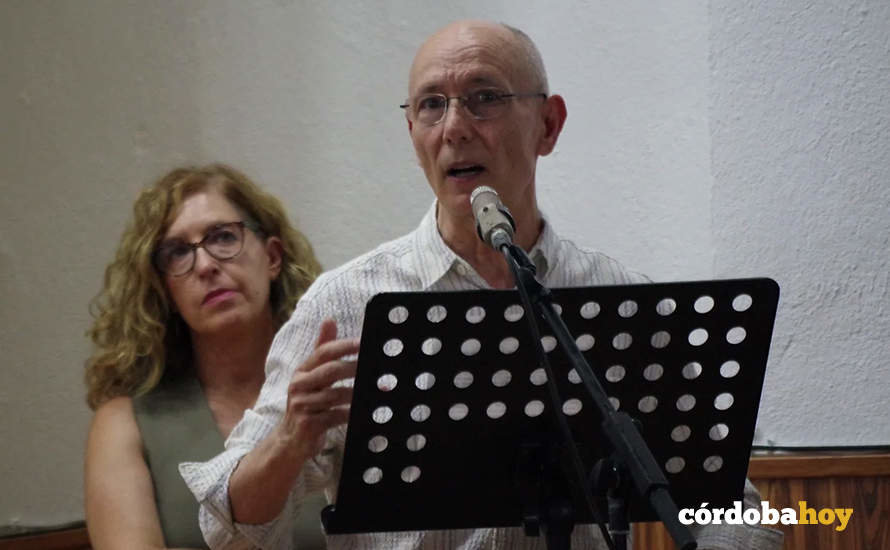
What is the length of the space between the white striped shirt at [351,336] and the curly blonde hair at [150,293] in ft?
3.06

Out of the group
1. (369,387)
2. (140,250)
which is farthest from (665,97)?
(369,387)

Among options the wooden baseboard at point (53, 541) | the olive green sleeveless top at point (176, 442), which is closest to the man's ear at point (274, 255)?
the olive green sleeveless top at point (176, 442)

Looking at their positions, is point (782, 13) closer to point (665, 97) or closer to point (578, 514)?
point (665, 97)

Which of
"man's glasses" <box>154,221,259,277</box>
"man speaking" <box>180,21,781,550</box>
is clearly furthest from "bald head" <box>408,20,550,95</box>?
"man's glasses" <box>154,221,259,277</box>

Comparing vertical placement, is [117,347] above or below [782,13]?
below

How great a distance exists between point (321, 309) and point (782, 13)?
1.61m

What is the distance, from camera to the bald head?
2342 millimetres

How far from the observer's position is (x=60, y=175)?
334 cm

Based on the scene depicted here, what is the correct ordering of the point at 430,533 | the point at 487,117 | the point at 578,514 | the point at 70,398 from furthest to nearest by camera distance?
the point at 70,398, the point at 487,117, the point at 430,533, the point at 578,514

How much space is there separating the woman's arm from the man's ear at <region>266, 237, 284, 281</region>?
536 mm

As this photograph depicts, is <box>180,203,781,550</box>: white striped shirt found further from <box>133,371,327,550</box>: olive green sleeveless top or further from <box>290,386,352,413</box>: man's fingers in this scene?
<box>133,371,327,550</box>: olive green sleeveless top

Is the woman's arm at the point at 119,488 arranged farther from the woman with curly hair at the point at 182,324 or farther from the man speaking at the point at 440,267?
the man speaking at the point at 440,267

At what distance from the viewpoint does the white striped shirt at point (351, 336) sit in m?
2.07

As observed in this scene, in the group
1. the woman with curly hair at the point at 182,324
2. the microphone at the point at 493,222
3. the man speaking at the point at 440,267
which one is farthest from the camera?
the woman with curly hair at the point at 182,324
